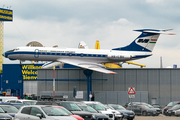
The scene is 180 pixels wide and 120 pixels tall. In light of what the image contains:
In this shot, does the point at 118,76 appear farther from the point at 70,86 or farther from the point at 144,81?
the point at 70,86

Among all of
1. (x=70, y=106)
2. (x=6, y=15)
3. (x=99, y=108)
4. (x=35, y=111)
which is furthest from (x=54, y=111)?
(x=6, y=15)

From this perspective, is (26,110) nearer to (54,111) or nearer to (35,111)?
(35,111)

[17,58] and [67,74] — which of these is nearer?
[17,58]

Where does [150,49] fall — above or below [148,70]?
above

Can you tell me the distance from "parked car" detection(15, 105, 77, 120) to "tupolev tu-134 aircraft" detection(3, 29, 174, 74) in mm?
27658

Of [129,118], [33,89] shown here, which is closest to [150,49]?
[129,118]

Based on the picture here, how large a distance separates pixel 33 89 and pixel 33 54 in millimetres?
48121

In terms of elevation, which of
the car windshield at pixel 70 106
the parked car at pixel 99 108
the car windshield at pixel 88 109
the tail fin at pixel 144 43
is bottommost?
the parked car at pixel 99 108

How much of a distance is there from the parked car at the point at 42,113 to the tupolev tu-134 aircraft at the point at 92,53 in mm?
27658

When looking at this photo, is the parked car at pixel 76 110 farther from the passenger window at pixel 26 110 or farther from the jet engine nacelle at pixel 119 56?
the jet engine nacelle at pixel 119 56

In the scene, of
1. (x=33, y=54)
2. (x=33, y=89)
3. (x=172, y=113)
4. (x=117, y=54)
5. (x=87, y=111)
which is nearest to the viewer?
(x=87, y=111)

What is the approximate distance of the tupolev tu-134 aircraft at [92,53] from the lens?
45.5 m

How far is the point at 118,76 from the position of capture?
49812 millimetres

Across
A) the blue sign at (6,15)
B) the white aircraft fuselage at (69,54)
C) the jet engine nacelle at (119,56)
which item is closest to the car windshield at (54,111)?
the white aircraft fuselage at (69,54)
